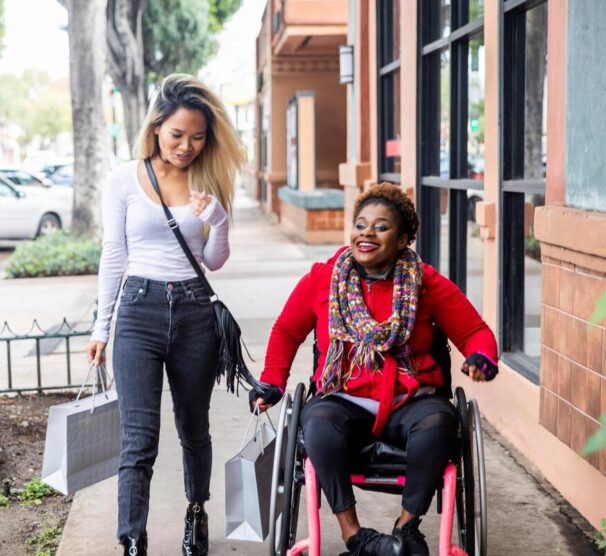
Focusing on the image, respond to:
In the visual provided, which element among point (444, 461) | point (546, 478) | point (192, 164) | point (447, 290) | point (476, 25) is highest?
point (476, 25)

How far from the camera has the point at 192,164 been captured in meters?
4.06

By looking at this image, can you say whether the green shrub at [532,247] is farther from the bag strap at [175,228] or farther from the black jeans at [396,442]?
the bag strap at [175,228]

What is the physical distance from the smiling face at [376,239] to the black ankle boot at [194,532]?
1173 mm

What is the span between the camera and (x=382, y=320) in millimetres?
3783

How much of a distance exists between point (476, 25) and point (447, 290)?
318cm

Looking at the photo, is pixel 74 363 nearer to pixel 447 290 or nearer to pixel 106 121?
pixel 447 290

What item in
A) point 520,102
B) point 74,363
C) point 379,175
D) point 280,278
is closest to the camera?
point 520,102

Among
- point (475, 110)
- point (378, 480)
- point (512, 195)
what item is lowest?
point (378, 480)

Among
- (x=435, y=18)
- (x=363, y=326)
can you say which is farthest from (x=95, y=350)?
(x=435, y=18)

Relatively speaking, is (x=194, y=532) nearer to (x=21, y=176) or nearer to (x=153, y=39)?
(x=21, y=176)

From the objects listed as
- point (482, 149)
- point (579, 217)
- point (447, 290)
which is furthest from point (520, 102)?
point (447, 290)

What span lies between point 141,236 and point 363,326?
0.87 meters

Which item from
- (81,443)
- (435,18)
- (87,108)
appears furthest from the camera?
(87,108)

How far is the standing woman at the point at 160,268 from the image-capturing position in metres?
3.91
